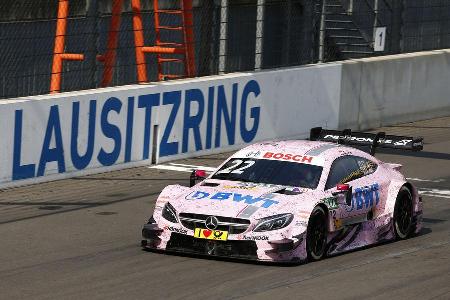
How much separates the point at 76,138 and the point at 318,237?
6.19 meters

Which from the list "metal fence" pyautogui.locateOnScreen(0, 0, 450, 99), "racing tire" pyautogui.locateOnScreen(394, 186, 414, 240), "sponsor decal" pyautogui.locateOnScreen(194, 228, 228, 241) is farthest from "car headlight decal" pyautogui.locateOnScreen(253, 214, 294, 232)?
"metal fence" pyautogui.locateOnScreen(0, 0, 450, 99)

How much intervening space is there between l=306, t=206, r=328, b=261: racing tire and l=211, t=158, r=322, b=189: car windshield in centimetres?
52

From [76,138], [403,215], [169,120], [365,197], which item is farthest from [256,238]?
[169,120]

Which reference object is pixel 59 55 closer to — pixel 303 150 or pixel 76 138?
pixel 76 138

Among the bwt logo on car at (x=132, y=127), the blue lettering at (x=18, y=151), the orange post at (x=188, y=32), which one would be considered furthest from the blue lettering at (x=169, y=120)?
the blue lettering at (x=18, y=151)

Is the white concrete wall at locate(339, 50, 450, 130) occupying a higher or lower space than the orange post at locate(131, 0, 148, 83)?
lower

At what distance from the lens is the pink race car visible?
1412 centimetres

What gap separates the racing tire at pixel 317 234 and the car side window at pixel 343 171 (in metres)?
0.56

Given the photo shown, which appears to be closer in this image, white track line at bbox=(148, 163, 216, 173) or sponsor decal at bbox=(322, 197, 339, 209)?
sponsor decal at bbox=(322, 197, 339, 209)

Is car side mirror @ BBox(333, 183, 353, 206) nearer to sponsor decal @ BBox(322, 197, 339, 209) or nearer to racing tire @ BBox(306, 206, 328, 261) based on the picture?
sponsor decal @ BBox(322, 197, 339, 209)

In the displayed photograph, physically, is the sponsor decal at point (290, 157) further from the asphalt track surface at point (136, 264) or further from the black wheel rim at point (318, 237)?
the asphalt track surface at point (136, 264)

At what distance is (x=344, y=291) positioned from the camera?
42.5ft

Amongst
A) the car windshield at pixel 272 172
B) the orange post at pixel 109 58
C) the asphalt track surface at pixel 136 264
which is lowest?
the asphalt track surface at pixel 136 264

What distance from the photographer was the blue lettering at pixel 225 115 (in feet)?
73.9
